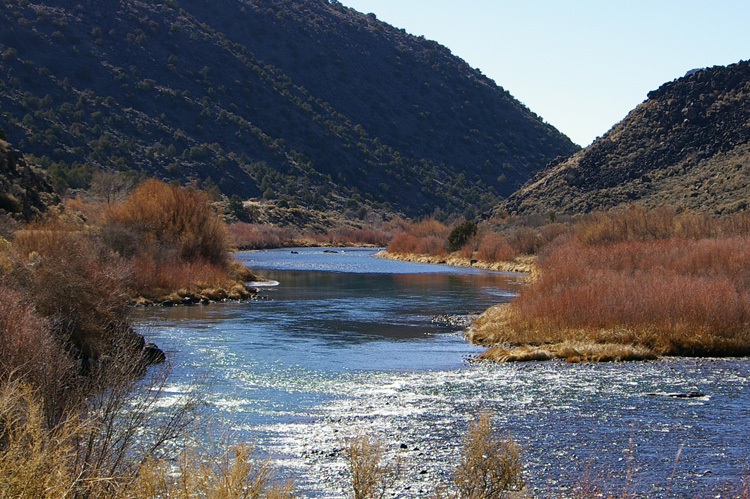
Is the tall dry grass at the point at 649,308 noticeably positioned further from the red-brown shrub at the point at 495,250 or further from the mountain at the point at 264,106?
the mountain at the point at 264,106

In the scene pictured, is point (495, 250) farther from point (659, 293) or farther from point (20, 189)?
point (659, 293)

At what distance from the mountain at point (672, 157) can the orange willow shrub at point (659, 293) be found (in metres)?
22.1

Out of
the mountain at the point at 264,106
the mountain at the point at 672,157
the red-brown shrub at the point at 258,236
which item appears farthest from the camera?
the mountain at the point at 264,106

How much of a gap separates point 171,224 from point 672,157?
42254 mm

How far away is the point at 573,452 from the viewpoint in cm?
1345

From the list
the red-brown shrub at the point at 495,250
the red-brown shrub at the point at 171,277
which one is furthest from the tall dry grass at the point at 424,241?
the red-brown shrub at the point at 171,277

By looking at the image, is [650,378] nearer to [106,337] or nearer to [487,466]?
[487,466]

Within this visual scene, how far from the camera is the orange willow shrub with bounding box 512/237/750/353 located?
2350 centimetres

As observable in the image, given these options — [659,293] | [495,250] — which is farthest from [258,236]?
[659,293]

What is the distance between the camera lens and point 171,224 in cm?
4356

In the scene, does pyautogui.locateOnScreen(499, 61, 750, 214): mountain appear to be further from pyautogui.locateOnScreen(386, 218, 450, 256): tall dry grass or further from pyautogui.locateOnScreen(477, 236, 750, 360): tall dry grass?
pyautogui.locateOnScreen(477, 236, 750, 360): tall dry grass

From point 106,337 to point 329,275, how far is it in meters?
35.4

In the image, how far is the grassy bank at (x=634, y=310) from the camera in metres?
22.8

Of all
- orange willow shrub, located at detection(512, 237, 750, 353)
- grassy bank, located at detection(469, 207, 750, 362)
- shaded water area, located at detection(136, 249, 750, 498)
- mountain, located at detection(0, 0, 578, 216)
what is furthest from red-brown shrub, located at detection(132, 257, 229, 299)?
mountain, located at detection(0, 0, 578, 216)
